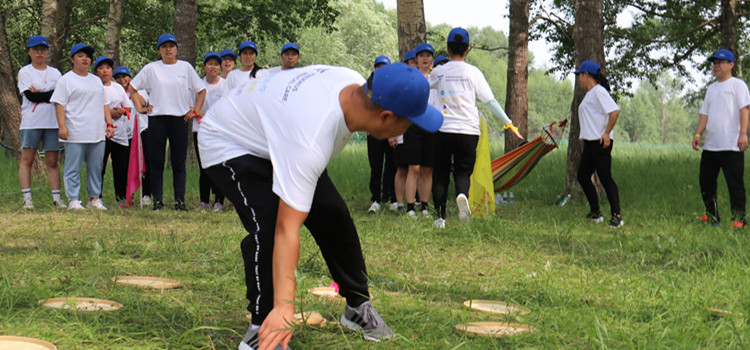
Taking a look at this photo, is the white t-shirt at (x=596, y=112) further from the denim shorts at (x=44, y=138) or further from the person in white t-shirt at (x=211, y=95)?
the denim shorts at (x=44, y=138)

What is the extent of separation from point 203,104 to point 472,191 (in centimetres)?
334

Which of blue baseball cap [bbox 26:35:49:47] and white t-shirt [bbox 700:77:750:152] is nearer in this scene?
white t-shirt [bbox 700:77:750:152]

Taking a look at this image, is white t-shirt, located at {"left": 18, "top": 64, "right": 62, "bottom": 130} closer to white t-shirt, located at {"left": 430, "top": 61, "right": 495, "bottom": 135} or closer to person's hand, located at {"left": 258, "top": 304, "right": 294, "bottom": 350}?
white t-shirt, located at {"left": 430, "top": 61, "right": 495, "bottom": 135}

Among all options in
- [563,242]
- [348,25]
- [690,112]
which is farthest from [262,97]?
[690,112]

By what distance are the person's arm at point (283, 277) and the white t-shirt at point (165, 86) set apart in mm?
5566

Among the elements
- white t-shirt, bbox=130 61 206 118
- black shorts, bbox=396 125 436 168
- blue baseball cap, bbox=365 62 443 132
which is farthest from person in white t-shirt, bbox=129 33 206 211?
blue baseball cap, bbox=365 62 443 132

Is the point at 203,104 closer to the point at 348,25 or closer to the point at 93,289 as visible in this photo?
the point at 93,289

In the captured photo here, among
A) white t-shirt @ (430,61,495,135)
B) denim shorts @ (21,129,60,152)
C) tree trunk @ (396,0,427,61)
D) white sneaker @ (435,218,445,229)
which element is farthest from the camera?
tree trunk @ (396,0,427,61)

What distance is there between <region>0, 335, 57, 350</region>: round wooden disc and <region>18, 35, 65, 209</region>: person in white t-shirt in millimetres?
5451

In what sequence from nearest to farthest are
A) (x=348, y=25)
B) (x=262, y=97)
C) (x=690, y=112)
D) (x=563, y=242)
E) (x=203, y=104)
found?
(x=262, y=97) < (x=563, y=242) < (x=203, y=104) < (x=348, y=25) < (x=690, y=112)

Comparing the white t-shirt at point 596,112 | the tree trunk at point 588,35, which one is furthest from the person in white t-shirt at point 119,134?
the tree trunk at point 588,35

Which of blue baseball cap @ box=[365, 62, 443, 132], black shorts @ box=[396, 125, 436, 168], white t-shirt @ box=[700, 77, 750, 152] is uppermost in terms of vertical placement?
blue baseball cap @ box=[365, 62, 443, 132]

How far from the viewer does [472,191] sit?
769 cm

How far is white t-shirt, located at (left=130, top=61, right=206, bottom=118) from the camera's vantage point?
7926 millimetres
